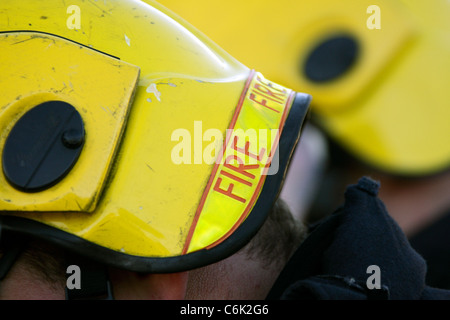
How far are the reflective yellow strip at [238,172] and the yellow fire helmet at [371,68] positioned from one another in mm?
1218

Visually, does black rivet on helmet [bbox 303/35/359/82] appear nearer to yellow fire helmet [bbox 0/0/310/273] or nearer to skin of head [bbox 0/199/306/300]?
skin of head [bbox 0/199/306/300]

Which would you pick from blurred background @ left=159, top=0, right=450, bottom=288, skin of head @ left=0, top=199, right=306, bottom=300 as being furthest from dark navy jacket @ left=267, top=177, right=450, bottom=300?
blurred background @ left=159, top=0, right=450, bottom=288

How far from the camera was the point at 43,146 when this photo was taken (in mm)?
975

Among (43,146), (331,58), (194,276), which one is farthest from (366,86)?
(43,146)

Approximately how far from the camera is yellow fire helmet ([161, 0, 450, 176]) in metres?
2.19

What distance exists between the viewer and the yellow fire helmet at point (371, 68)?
2188 millimetres

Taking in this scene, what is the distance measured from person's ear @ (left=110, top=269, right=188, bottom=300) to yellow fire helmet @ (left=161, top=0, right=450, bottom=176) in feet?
4.51

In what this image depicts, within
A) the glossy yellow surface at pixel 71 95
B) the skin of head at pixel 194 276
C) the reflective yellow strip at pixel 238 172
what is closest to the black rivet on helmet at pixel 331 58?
the skin of head at pixel 194 276

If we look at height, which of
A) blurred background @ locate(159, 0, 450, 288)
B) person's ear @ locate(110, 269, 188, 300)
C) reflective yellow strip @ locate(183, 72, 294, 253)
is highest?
blurred background @ locate(159, 0, 450, 288)

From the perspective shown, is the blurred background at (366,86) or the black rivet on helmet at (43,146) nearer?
the black rivet on helmet at (43,146)

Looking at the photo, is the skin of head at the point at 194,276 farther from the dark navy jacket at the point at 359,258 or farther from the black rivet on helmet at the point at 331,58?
the black rivet on helmet at the point at 331,58

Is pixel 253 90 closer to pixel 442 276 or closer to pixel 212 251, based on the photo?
pixel 212 251

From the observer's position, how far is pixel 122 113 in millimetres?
1003

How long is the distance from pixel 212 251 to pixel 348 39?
1551mm
